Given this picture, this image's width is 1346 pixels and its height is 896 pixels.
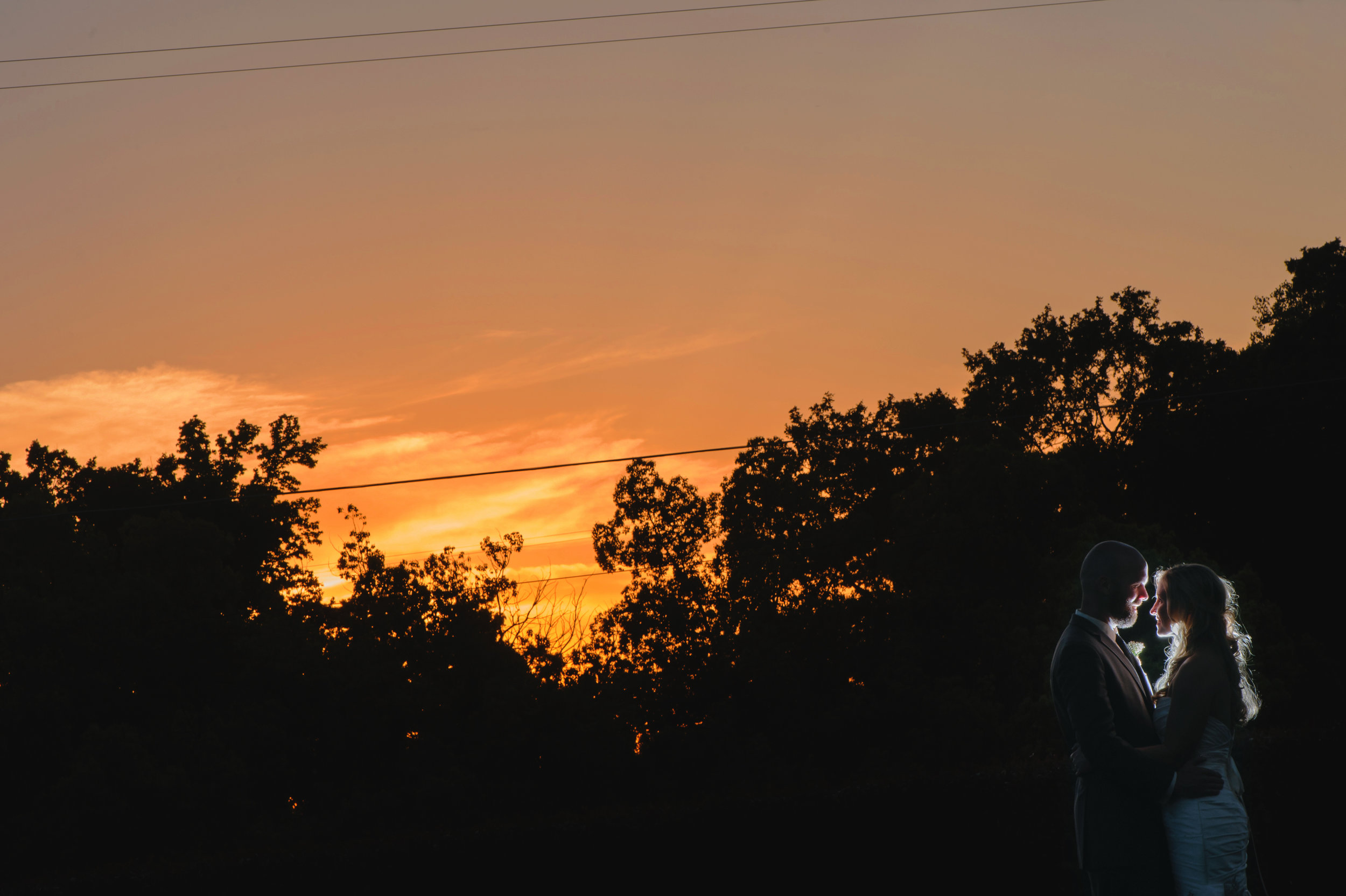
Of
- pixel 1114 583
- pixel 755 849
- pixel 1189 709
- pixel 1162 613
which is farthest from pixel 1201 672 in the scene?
pixel 755 849

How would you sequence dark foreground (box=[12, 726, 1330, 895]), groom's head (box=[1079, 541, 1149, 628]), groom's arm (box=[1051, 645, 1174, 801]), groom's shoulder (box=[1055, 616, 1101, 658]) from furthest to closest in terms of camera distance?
dark foreground (box=[12, 726, 1330, 895]), groom's head (box=[1079, 541, 1149, 628]), groom's shoulder (box=[1055, 616, 1101, 658]), groom's arm (box=[1051, 645, 1174, 801])

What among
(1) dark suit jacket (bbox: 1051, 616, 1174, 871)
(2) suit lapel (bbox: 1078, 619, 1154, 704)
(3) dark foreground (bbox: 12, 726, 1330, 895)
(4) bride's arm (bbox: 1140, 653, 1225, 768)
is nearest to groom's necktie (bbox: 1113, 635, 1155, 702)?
(2) suit lapel (bbox: 1078, 619, 1154, 704)

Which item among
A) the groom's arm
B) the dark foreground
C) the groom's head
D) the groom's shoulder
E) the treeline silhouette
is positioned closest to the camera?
the groom's arm

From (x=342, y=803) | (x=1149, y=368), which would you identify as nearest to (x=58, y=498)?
(x=342, y=803)

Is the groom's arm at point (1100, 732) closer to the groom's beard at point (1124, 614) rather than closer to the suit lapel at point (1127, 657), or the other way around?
the suit lapel at point (1127, 657)

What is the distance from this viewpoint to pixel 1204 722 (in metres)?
3.58

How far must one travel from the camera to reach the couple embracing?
353 centimetres

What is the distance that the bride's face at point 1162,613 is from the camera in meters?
3.81

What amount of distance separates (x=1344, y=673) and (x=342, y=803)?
29.8 metres

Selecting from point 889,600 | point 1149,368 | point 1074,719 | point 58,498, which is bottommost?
point 1074,719

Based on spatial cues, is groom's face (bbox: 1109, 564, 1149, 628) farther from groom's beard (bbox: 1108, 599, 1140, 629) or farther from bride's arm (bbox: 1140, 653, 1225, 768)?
bride's arm (bbox: 1140, 653, 1225, 768)

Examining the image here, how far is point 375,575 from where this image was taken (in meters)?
31.0

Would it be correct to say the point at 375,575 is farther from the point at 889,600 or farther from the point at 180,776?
the point at 889,600

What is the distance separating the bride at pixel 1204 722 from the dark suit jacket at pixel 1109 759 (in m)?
0.07
